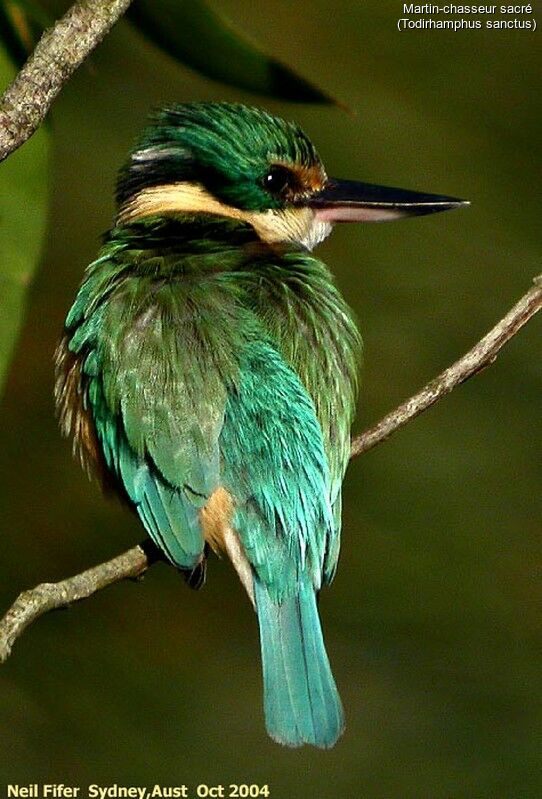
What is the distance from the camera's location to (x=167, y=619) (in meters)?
4.32

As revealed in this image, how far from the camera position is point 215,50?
249 centimetres

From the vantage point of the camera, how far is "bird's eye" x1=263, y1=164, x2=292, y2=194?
292cm

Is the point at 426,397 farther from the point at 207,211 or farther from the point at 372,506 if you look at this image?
the point at 372,506

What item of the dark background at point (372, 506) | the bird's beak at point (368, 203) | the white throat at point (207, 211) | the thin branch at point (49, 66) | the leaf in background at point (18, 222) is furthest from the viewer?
the dark background at point (372, 506)

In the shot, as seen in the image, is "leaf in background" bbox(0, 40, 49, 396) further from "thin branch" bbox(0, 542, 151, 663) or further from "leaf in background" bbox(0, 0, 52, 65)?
"thin branch" bbox(0, 542, 151, 663)

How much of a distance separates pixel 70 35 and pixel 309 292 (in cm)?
82

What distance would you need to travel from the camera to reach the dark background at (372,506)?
4113 millimetres

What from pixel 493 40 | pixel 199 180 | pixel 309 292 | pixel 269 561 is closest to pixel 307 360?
pixel 309 292

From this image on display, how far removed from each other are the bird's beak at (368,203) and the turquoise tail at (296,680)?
3.25 ft

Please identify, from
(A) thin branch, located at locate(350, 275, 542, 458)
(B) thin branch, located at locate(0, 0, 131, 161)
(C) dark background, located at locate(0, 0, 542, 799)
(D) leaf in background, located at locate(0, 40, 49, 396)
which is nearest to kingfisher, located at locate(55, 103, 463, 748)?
(A) thin branch, located at locate(350, 275, 542, 458)

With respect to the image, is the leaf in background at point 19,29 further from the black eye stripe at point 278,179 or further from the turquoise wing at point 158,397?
the black eye stripe at point 278,179

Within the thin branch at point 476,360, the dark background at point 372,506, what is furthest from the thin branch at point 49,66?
the dark background at point 372,506

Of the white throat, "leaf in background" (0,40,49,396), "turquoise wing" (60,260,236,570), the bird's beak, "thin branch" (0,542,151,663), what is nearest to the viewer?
"thin branch" (0,542,151,663)

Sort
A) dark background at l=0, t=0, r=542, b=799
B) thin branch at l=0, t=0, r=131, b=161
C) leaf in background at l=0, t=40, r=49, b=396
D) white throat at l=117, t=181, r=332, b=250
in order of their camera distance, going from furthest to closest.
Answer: dark background at l=0, t=0, r=542, b=799
white throat at l=117, t=181, r=332, b=250
leaf in background at l=0, t=40, r=49, b=396
thin branch at l=0, t=0, r=131, b=161
